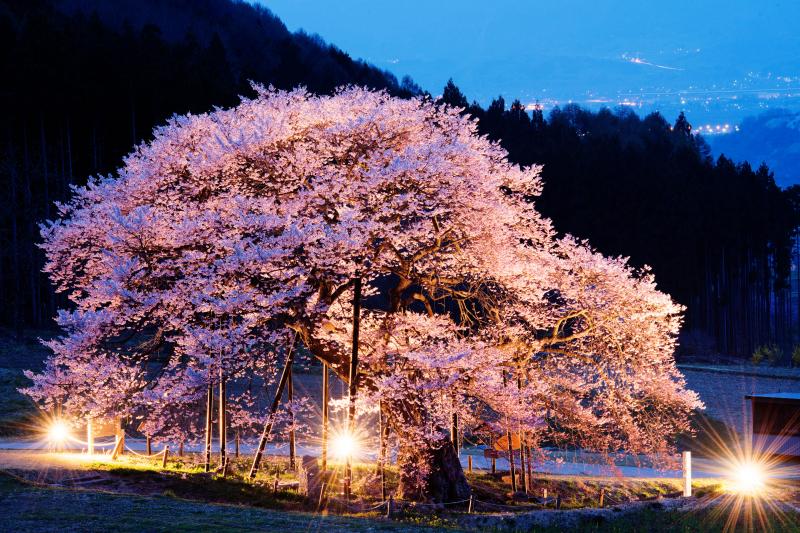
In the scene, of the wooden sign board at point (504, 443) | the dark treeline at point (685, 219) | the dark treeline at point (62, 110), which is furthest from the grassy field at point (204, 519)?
the dark treeline at point (685, 219)

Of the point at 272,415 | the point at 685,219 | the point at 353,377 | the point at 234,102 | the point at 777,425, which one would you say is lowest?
the point at 777,425

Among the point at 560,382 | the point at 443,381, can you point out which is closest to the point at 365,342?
the point at 443,381

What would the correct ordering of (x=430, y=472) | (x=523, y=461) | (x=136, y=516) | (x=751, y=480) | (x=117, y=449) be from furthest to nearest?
(x=117, y=449), (x=523, y=461), (x=430, y=472), (x=751, y=480), (x=136, y=516)

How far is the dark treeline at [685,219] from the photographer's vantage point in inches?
2527

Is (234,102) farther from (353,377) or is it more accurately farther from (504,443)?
(353,377)

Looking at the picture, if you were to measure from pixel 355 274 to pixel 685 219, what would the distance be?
55.2 meters

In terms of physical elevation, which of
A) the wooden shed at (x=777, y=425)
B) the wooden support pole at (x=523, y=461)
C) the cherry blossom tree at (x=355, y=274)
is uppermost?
the cherry blossom tree at (x=355, y=274)

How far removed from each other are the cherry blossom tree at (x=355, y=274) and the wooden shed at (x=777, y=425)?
7.75 feet

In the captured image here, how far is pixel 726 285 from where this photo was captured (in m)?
70.4

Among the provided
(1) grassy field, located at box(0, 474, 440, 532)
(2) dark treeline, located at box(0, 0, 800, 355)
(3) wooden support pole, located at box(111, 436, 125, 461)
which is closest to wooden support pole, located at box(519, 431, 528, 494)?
(1) grassy field, located at box(0, 474, 440, 532)

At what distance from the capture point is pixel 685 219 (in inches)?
2613

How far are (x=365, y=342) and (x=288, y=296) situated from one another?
3.31 m

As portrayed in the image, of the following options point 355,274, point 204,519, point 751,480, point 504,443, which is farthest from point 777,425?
point 204,519

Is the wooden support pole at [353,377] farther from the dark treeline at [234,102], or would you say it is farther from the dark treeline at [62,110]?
the dark treeline at [62,110]
